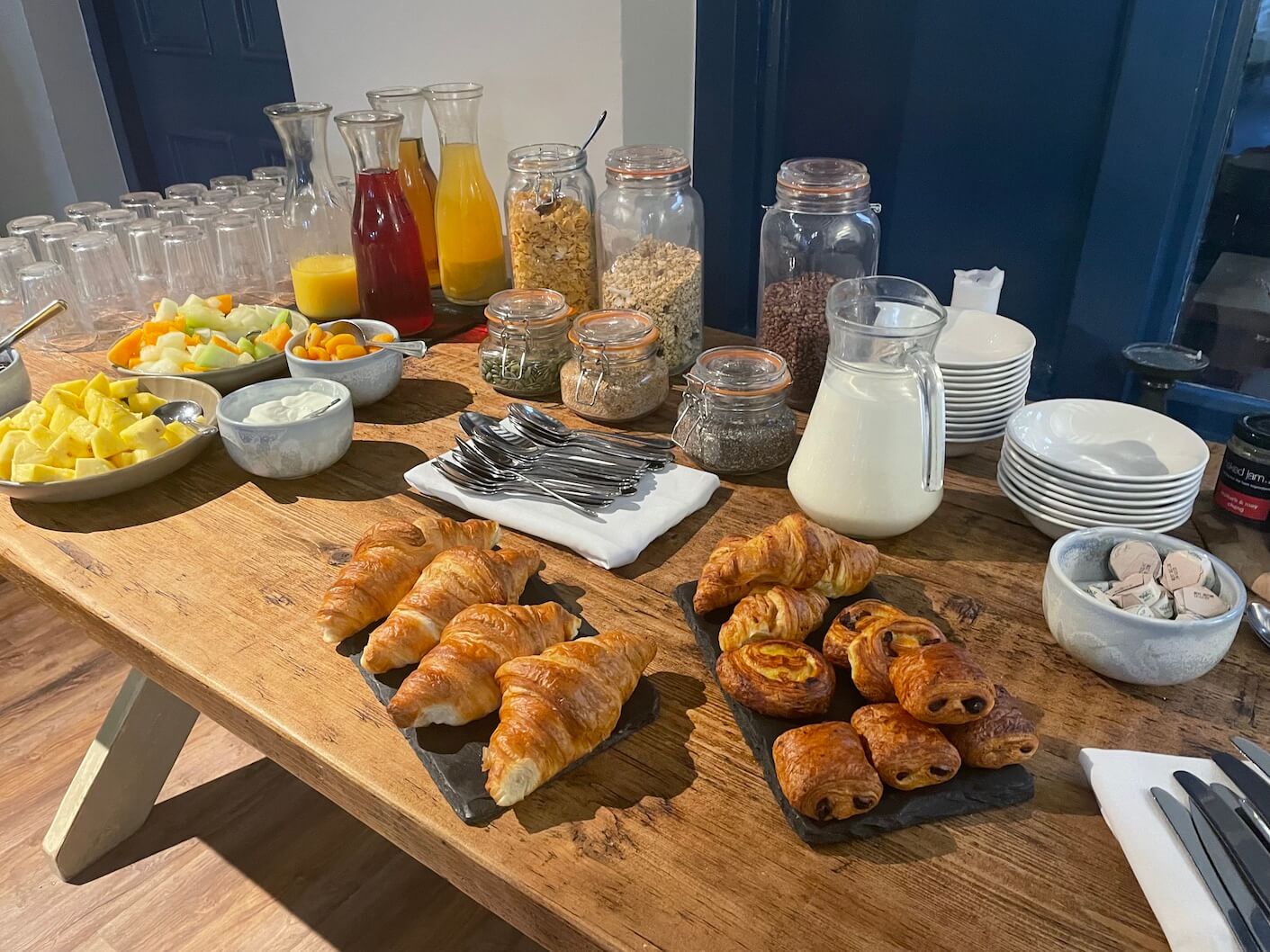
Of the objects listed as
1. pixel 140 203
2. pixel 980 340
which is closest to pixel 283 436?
pixel 980 340

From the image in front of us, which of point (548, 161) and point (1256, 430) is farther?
point (548, 161)

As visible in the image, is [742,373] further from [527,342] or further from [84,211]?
[84,211]

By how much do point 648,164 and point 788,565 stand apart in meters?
0.70

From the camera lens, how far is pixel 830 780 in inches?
25.1

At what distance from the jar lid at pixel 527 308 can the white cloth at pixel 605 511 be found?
0.27m

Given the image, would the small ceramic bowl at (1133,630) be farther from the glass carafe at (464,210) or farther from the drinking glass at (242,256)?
the drinking glass at (242,256)

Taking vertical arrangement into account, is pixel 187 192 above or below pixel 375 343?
above

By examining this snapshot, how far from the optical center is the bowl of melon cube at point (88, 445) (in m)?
1.04

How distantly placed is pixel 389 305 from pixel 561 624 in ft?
2.81

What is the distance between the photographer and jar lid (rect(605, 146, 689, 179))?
1.28 m

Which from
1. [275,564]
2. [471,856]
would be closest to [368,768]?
[471,856]

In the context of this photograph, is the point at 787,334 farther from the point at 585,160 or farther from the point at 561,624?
the point at 561,624

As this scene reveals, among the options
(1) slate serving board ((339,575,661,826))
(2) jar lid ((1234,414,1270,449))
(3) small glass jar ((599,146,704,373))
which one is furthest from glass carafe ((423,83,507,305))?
(2) jar lid ((1234,414,1270,449))

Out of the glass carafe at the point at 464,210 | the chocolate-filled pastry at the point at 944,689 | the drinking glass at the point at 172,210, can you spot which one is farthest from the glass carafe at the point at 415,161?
the chocolate-filled pastry at the point at 944,689
